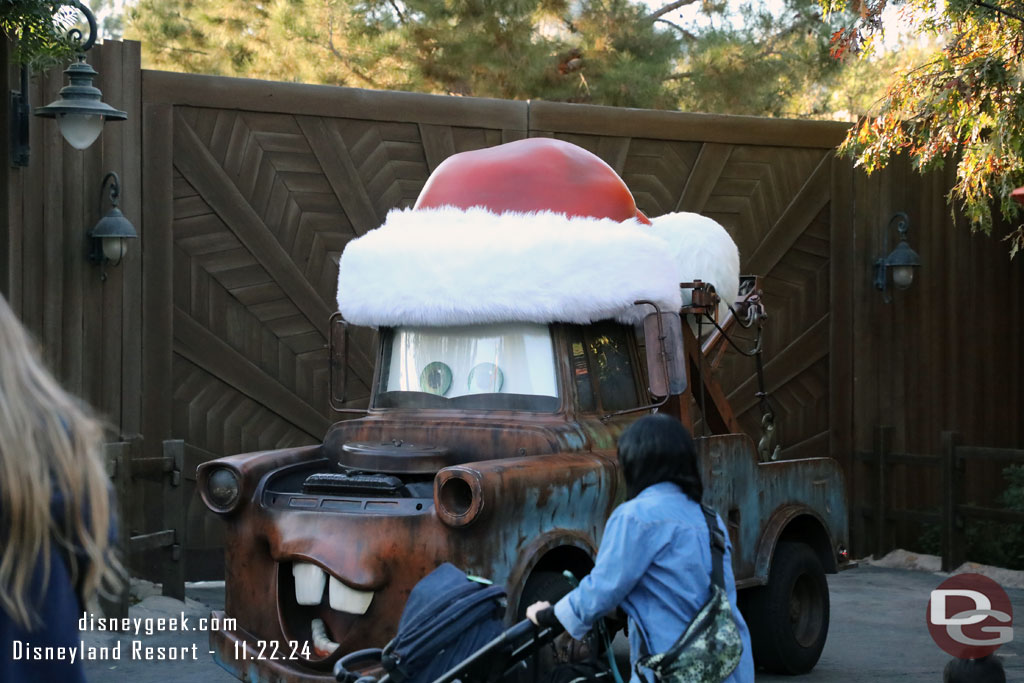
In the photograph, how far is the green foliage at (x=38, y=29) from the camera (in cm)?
643

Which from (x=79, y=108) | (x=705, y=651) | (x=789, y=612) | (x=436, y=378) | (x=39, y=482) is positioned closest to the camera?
(x=39, y=482)

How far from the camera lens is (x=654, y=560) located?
3.53 meters

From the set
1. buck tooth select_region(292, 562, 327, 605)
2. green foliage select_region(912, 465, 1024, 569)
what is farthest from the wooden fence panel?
buck tooth select_region(292, 562, 327, 605)

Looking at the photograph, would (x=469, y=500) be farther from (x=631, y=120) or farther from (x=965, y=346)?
(x=965, y=346)

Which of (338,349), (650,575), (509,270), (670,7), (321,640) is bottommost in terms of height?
(321,640)

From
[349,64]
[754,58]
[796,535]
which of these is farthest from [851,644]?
[349,64]

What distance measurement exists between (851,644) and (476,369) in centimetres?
307

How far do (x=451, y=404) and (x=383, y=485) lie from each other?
0.86 meters

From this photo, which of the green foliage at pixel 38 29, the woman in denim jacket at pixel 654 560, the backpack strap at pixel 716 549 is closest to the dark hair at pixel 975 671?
the woman in denim jacket at pixel 654 560

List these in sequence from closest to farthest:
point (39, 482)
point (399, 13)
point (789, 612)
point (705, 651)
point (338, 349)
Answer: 1. point (39, 482)
2. point (705, 651)
3. point (789, 612)
4. point (338, 349)
5. point (399, 13)

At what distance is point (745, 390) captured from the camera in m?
10.6

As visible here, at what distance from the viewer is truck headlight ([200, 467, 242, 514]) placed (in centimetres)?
537

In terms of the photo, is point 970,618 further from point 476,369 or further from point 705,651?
point 705,651

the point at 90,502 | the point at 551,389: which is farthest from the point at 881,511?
the point at 90,502
